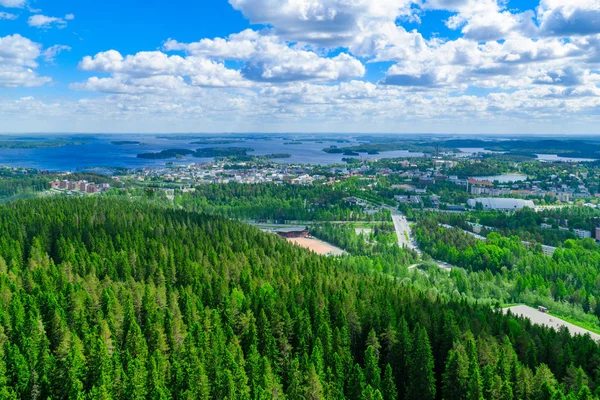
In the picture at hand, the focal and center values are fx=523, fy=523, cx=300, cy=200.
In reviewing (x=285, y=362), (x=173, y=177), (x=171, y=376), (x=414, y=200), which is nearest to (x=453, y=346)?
(x=285, y=362)

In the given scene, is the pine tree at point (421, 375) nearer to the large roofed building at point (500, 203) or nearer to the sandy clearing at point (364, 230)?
the sandy clearing at point (364, 230)

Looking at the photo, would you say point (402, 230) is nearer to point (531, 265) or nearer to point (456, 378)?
point (531, 265)

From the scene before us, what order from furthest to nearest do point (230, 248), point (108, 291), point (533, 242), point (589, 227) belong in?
point (589, 227) < point (533, 242) < point (230, 248) < point (108, 291)

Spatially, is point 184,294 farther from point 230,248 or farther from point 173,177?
point 173,177

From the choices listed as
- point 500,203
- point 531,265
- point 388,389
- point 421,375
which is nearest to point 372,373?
point 388,389

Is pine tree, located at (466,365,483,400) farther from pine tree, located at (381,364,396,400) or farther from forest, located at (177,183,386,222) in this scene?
forest, located at (177,183,386,222)

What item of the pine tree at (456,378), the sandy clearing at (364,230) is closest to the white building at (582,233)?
the sandy clearing at (364,230)
